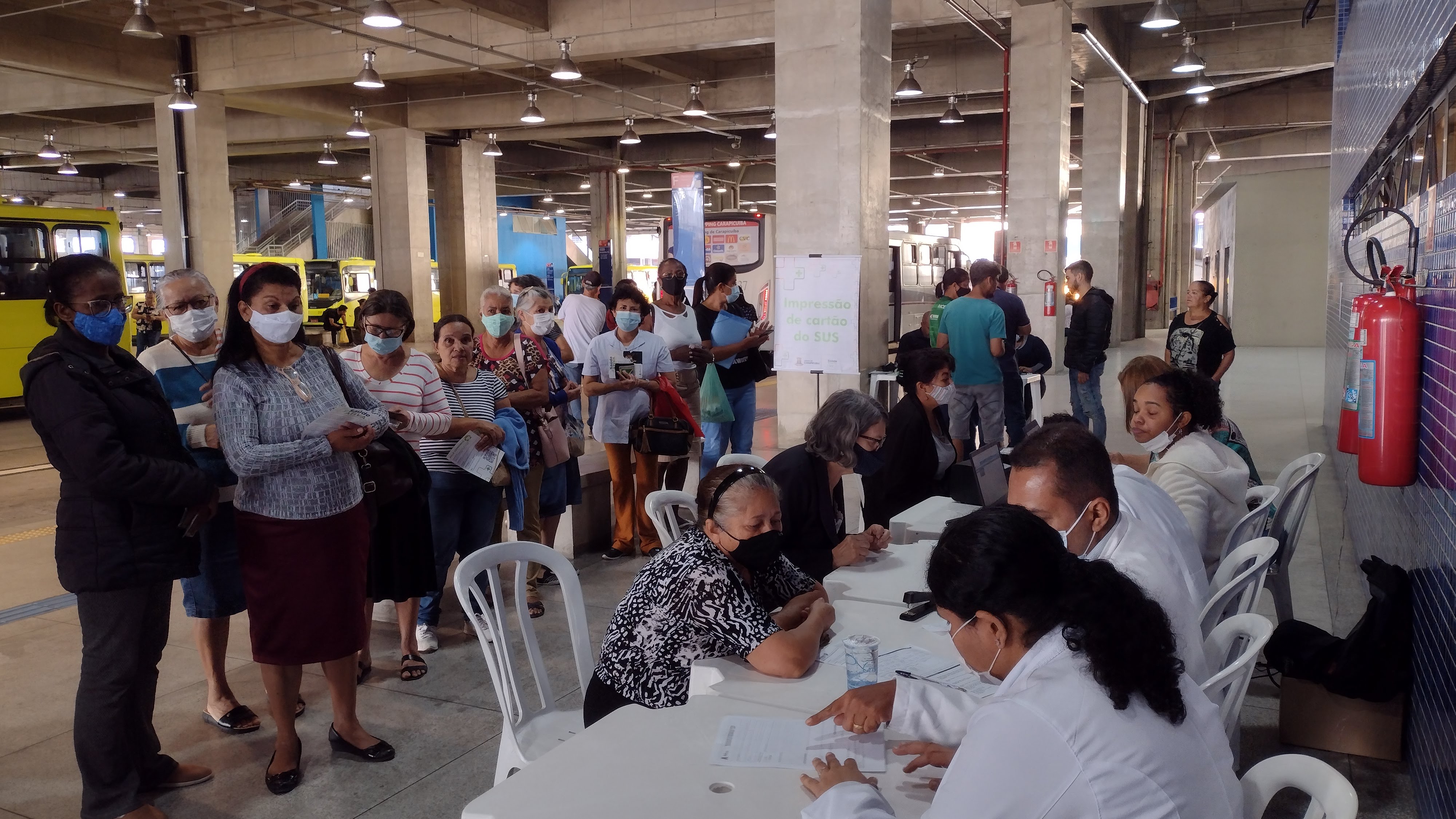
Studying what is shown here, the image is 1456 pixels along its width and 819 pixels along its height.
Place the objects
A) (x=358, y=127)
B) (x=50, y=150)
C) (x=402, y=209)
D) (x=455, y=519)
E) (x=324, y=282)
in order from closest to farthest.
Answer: (x=455, y=519), (x=358, y=127), (x=50, y=150), (x=402, y=209), (x=324, y=282)

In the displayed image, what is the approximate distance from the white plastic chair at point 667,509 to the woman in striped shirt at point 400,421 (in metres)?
0.92

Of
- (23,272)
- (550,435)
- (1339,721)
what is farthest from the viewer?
(23,272)

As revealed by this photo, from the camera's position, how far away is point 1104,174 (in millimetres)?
17531

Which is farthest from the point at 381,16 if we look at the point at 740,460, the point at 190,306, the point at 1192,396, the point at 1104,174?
the point at 1104,174

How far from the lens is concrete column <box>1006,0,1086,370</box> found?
→ 13.0 meters

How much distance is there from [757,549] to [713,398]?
3742 mm

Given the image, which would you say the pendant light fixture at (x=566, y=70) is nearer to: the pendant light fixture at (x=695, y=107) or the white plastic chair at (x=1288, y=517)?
the pendant light fixture at (x=695, y=107)

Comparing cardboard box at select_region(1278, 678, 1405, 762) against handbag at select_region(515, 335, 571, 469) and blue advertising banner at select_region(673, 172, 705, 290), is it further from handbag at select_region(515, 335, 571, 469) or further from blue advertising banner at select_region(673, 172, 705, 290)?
blue advertising banner at select_region(673, 172, 705, 290)

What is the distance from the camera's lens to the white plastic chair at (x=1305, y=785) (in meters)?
1.63

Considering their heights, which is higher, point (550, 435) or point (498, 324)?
point (498, 324)

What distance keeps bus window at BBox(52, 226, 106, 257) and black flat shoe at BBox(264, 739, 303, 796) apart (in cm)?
1264

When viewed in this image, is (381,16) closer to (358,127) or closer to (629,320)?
(629,320)

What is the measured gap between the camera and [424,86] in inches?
779

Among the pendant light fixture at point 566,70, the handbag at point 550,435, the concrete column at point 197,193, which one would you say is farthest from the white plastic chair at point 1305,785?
the concrete column at point 197,193
